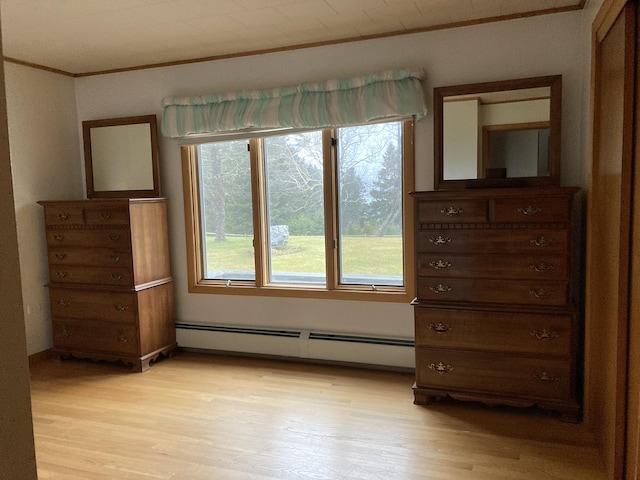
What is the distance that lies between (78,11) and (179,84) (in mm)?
1158

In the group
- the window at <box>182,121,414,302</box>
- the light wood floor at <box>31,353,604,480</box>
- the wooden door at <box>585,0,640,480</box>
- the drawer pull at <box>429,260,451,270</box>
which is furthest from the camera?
the window at <box>182,121,414,302</box>

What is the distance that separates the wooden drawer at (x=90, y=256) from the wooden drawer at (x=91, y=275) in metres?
0.03

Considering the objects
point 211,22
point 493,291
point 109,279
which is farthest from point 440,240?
point 109,279

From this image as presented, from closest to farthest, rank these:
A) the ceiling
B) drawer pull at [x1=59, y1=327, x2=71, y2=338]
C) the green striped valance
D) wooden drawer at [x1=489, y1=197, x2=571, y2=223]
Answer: wooden drawer at [x1=489, y1=197, x2=571, y2=223], the ceiling, the green striped valance, drawer pull at [x1=59, y1=327, x2=71, y2=338]

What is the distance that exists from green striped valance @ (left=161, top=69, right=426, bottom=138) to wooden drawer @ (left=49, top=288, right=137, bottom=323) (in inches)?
53.1

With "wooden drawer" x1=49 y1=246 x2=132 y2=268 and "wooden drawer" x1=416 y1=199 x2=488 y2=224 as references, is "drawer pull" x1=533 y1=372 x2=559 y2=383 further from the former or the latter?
"wooden drawer" x1=49 y1=246 x2=132 y2=268

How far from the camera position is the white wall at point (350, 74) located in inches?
116

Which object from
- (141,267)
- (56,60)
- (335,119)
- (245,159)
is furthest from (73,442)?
(56,60)

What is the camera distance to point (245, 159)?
3.84 m

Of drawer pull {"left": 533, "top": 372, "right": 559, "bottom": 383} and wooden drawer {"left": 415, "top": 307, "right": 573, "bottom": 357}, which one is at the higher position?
wooden drawer {"left": 415, "top": 307, "right": 573, "bottom": 357}

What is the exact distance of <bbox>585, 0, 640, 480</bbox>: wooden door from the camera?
1.92 meters

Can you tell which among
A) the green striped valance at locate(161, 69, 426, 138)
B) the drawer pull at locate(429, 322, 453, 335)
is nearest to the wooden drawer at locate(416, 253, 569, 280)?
the drawer pull at locate(429, 322, 453, 335)

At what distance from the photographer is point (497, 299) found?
9.11 feet

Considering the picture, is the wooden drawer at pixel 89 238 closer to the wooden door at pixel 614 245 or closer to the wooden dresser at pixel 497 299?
the wooden dresser at pixel 497 299
